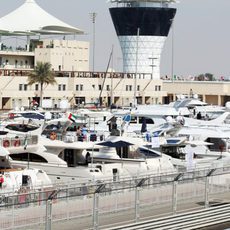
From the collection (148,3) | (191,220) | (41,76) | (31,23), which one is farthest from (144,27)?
(191,220)

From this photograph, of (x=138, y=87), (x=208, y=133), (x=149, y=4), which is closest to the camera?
(x=208, y=133)

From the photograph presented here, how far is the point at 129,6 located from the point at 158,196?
12579 centimetres

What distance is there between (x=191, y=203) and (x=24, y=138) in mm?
10038

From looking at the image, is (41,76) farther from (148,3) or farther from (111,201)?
(148,3)

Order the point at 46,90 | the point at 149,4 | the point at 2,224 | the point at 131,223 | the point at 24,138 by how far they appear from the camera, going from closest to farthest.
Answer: the point at 2,224 → the point at 131,223 → the point at 24,138 → the point at 46,90 → the point at 149,4

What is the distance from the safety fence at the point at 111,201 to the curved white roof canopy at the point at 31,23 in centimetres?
8061

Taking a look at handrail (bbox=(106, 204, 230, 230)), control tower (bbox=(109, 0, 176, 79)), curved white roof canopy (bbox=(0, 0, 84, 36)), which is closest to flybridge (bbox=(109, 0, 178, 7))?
control tower (bbox=(109, 0, 176, 79))

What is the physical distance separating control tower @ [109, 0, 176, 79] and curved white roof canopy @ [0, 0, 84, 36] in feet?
105

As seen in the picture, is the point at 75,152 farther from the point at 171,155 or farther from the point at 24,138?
the point at 171,155

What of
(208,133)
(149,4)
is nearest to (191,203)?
(208,133)

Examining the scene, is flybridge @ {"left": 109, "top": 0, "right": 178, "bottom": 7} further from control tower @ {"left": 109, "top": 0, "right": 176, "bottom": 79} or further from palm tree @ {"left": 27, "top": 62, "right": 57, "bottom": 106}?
palm tree @ {"left": 27, "top": 62, "right": 57, "bottom": 106}

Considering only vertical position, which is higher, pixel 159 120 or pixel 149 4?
pixel 149 4

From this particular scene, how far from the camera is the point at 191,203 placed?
26531 mm

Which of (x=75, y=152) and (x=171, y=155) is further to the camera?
(x=171, y=155)
